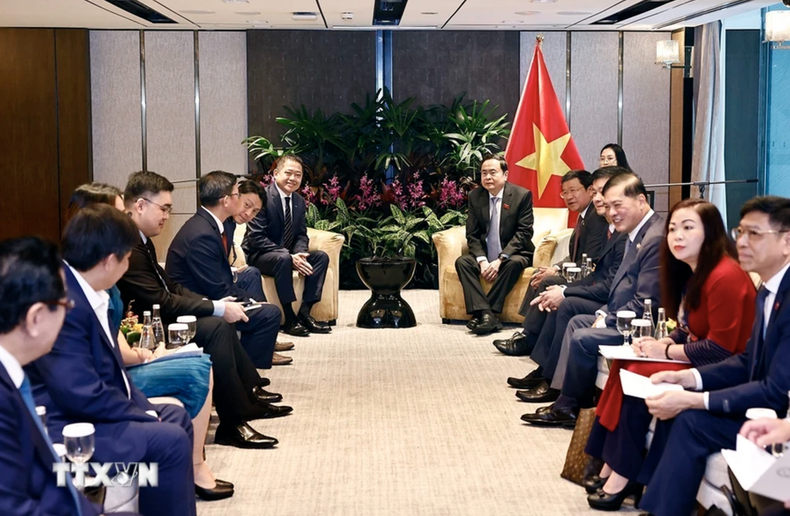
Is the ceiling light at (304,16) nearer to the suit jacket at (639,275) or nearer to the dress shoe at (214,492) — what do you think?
the suit jacket at (639,275)

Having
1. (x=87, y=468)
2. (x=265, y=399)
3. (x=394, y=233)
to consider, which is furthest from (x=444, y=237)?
(x=87, y=468)

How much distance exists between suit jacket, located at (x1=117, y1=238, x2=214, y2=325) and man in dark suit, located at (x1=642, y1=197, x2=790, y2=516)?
95.1 inches

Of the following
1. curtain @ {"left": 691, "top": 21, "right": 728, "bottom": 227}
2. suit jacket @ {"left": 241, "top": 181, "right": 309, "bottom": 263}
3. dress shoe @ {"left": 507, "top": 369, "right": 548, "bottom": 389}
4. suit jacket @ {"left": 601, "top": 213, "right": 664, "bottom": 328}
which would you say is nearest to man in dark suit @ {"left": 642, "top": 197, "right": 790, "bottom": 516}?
suit jacket @ {"left": 601, "top": 213, "right": 664, "bottom": 328}

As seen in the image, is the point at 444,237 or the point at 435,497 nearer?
the point at 435,497

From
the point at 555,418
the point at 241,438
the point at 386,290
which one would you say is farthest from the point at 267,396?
the point at 386,290

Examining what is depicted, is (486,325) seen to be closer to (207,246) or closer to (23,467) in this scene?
(207,246)

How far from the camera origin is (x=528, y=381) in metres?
5.78

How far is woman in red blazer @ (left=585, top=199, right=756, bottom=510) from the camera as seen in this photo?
141 inches

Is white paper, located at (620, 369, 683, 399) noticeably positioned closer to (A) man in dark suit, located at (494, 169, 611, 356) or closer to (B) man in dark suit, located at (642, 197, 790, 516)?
(B) man in dark suit, located at (642, 197, 790, 516)

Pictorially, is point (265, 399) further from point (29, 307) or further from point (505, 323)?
point (29, 307)

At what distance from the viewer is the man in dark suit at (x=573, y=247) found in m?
6.10

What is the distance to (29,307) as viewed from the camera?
2.04 m

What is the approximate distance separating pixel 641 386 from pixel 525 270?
13.3 feet

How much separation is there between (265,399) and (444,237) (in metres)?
2.80
